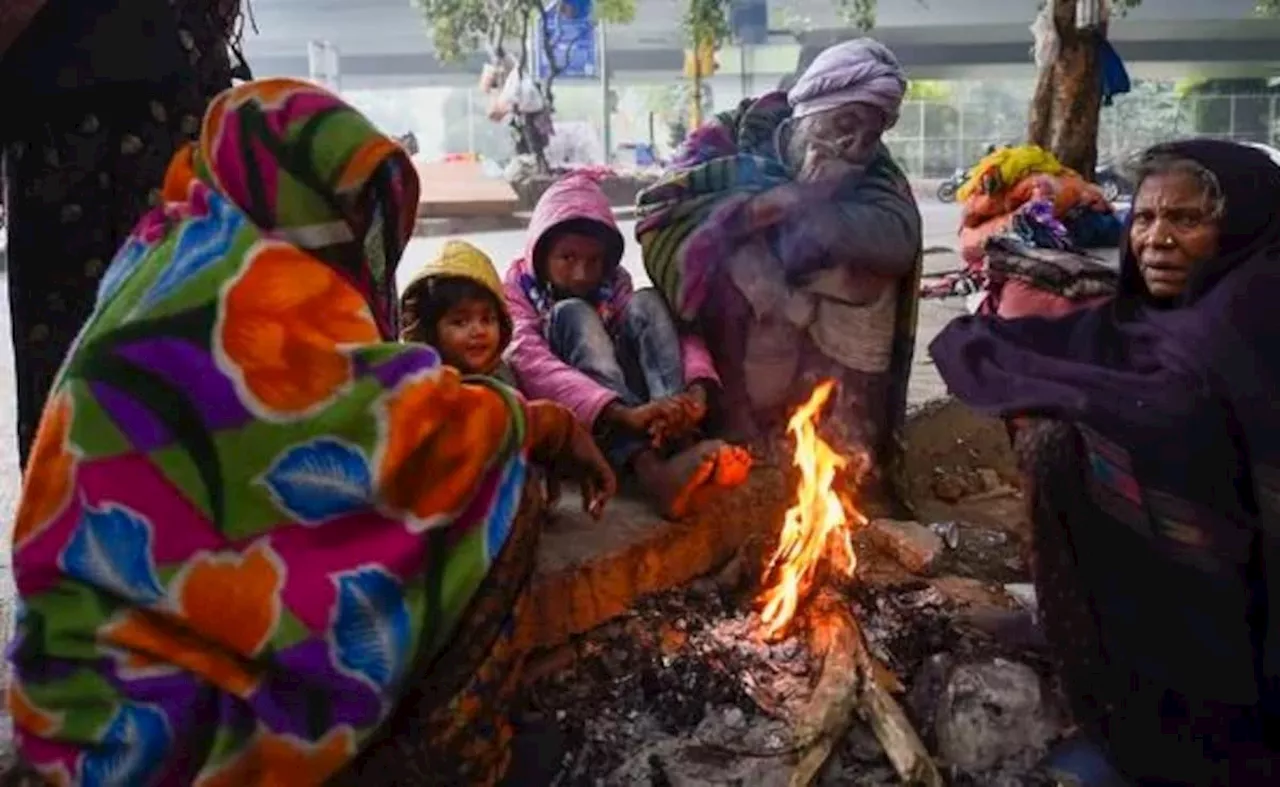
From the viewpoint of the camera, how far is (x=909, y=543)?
364cm

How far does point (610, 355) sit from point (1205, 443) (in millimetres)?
1813

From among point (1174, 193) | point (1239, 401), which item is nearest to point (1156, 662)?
point (1239, 401)

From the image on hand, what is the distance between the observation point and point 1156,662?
8.18 feet

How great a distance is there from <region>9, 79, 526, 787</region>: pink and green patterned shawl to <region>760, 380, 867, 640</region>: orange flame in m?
1.34

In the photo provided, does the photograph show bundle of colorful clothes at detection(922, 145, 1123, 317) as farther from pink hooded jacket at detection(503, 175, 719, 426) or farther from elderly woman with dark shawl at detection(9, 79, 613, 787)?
elderly woman with dark shawl at detection(9, 79, 613, 787)

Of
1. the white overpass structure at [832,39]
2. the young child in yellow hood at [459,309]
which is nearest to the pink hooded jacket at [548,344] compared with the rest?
the young child in yellow hood at [459,309]

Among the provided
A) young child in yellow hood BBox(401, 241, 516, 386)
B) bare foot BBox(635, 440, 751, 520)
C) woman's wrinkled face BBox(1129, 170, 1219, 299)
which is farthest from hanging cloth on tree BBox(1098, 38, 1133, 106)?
young child in yellow hood BBox(401, 241, 516, 386)

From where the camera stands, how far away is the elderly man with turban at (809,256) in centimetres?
376

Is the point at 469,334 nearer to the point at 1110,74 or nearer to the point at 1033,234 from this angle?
the point at 1033,234

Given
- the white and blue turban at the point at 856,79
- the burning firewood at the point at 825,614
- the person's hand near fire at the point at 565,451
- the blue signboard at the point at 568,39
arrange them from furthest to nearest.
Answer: the blue signboard at the point at 568,39 → the white and blue turban at the point at 856,79 → the burning firewood at the point at 825,614 → the person's hand near fire at the point at 565,451

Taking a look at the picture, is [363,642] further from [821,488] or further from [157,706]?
[821,488]

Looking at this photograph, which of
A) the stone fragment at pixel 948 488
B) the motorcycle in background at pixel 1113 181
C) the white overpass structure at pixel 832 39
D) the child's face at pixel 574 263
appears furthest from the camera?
the white overpass structure at pixel 832 39

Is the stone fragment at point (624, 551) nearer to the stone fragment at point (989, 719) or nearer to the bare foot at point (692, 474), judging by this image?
the bare foot at point (692, 474)

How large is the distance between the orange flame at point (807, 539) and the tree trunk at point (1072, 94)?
4978 mm
